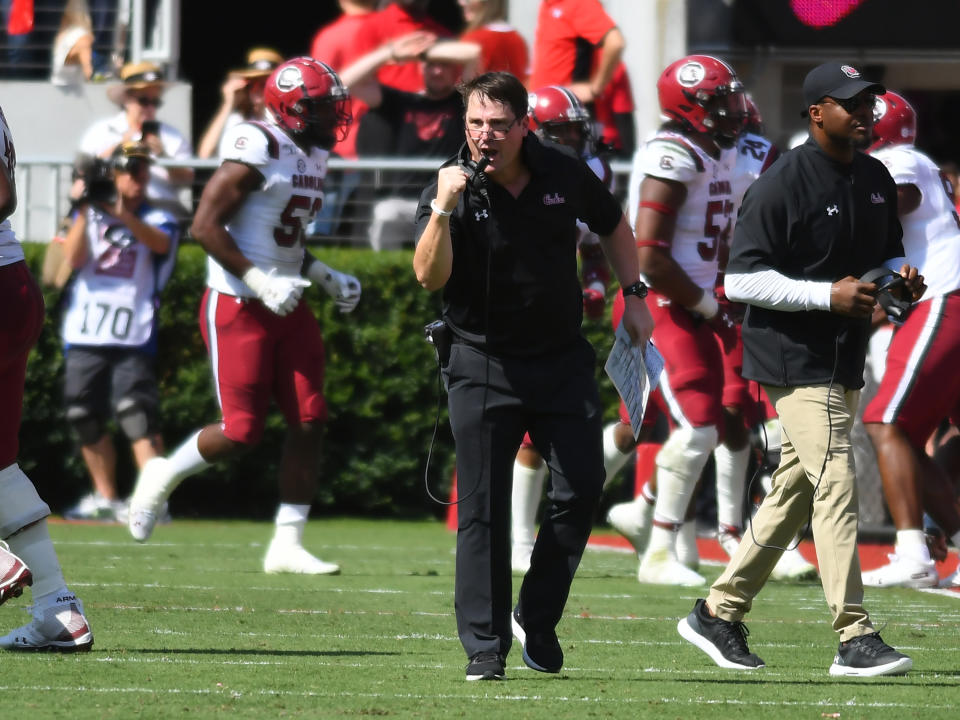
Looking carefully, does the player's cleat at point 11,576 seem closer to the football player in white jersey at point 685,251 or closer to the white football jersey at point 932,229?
the football player in white jersey at point 685,251

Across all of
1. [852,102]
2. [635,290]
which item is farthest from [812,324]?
[852,102]

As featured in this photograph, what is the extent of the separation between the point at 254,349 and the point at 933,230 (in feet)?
10.4

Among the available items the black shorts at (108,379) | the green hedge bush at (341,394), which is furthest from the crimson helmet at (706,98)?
the black shorts at (108,379)

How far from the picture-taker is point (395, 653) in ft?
21.2

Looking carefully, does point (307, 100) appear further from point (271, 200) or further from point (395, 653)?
point (395, 653)

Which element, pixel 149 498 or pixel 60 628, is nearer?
pixel 60 628

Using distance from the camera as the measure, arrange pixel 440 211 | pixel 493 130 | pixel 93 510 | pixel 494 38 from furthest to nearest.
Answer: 1. pixel 494 38
2. pixel 93 510
3. pixel 493 130
4. pixel 440 211

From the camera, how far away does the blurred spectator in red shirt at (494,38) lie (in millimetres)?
12234

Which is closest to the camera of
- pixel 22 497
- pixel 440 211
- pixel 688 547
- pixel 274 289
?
pixel 440 211

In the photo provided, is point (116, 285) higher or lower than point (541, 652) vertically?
lower

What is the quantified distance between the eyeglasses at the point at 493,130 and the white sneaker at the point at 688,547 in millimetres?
4012

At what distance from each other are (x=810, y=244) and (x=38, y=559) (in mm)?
2704

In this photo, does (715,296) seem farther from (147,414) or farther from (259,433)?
(147,414)

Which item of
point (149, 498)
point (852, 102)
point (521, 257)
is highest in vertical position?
point (852, 102)
